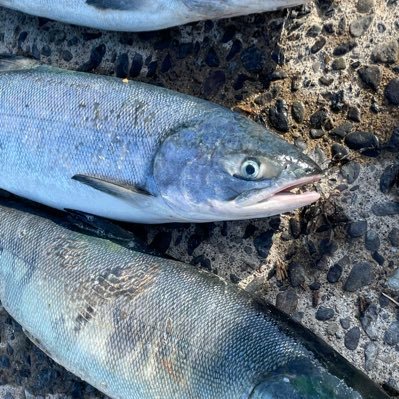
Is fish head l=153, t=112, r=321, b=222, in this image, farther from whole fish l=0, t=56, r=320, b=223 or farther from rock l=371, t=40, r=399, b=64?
rock l=371, t=40, r=399, b=64

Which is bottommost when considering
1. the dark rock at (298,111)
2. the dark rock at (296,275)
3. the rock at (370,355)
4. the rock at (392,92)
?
the rock at (370,355)

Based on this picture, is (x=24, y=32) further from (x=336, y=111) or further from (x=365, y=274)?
(x=365, y=274)

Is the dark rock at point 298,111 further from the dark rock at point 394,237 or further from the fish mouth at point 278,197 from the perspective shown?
the dark rock at point 394,237

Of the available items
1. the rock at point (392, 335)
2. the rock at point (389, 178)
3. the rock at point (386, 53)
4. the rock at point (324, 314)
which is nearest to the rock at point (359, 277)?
the rock at point (324, 314)

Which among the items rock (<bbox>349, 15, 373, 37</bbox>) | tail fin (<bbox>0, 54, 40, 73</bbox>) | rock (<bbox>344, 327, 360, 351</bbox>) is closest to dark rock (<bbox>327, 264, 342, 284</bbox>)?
rock (<bbox>344, 327, 360, 351</bbox>)

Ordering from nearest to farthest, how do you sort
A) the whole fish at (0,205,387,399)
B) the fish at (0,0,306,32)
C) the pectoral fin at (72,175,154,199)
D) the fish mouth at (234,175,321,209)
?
the whole fish at (0,205,387,399), the fish mouth at (234,175,321,209), the pectoral fin at (72,175,154,199), the fish at (0,0,306,32)

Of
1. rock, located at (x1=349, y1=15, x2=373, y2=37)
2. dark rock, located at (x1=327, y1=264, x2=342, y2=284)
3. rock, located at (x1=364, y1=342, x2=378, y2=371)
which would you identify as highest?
rock, located at (x1=349, y1=15, x2=373, y2=37)
